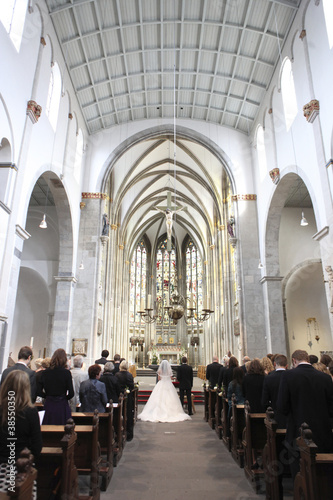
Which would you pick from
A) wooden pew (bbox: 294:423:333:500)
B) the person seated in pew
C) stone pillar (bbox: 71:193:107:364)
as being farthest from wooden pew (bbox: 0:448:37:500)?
stone pillar (bbox: 71:193:107:364)

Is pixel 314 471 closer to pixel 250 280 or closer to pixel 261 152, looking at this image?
pixel 250 280

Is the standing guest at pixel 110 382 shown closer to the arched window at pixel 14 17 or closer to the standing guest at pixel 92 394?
the standing guest at pixel 92 394

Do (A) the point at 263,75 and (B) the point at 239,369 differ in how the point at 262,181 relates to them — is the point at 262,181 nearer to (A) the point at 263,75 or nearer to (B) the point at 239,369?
(A) the point at 263,75

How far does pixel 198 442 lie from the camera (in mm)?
7547

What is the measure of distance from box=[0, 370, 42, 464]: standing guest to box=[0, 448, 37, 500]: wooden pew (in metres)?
0.31

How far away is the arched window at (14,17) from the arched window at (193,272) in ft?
88.1

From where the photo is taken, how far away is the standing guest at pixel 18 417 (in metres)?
2.63

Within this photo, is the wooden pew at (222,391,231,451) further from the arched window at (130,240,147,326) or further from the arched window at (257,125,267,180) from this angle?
the arched window at (130,240,147,326)

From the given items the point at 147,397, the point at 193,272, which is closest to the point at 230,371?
the point at 147,397

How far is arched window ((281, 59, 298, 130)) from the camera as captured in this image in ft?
39.9

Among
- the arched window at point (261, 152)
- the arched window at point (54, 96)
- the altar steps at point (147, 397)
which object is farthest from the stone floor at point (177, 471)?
the arched window at point (261, 152)

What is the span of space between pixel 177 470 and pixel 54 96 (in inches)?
472

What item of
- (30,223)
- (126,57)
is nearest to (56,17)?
(126,57)

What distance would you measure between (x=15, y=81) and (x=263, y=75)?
9760mm
